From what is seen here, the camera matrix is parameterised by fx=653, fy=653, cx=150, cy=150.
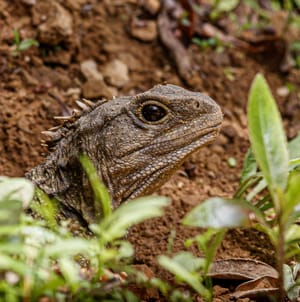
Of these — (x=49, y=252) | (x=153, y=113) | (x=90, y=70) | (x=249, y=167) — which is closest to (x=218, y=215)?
(x=49, y=252)

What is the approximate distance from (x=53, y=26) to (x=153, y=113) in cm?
263

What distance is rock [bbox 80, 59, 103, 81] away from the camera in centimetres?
713

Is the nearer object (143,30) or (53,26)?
(53,26)

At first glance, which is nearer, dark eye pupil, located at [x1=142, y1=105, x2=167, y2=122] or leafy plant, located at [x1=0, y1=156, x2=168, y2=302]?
leafy plant, located at [x1=0, y1=156, x2=168, y2=302]

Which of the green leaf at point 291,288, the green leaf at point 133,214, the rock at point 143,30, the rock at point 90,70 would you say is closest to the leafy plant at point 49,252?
the green leaf at point 133,214

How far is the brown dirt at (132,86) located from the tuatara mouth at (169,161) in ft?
2.06

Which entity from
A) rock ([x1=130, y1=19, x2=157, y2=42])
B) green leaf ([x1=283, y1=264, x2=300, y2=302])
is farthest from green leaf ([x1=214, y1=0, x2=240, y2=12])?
green leaf ([x1=283, y1=264, x2=300, y2=302])

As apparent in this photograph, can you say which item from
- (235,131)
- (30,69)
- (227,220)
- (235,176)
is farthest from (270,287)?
(30,69)

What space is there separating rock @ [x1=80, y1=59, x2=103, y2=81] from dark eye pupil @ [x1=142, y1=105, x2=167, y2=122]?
7.81 ft

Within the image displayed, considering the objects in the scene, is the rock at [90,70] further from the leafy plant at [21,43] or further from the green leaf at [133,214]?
the green leaf at [133,214]

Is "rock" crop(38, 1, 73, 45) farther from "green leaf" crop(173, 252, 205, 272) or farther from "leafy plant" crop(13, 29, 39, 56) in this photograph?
"green leaf" crop(173, 252, 205, 272)

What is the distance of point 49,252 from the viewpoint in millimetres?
2803

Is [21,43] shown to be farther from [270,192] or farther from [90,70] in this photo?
[270,192]

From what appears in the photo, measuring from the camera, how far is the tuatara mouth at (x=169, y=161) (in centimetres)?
484
